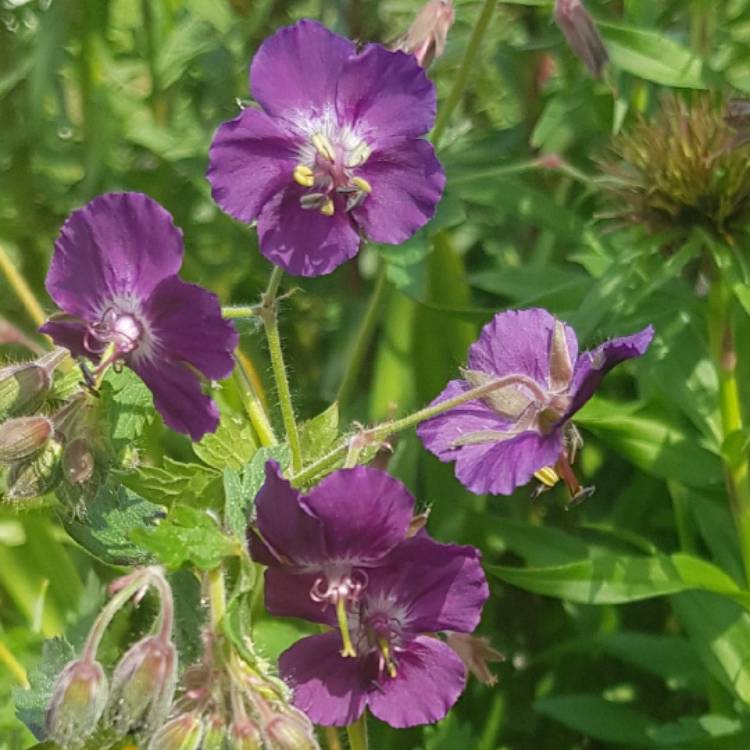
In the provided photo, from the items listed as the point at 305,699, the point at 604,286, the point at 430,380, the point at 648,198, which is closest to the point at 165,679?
the point at 305,699

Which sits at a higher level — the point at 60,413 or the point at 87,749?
the point at 60,413

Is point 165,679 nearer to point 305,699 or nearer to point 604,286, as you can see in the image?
point 305,699

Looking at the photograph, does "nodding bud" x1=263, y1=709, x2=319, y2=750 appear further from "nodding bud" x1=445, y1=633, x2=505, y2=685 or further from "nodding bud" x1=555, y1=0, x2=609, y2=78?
"nodding bud" x1=555, y1=0, x2=609, y2=78

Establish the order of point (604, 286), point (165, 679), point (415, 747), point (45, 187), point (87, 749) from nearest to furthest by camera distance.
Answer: point (165, 679), point (87, 749), point (604, 286), point (415, 747), point (45, 187)

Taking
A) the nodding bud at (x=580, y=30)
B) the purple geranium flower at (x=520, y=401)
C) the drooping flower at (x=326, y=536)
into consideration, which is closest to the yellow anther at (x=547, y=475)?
the purple geranium flower at (x=520, y=401)

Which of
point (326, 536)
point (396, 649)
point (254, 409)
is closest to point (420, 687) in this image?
point (396, 649)

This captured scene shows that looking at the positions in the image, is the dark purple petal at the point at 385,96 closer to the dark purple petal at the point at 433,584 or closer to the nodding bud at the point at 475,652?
the dark purple petal at the point at 433,584

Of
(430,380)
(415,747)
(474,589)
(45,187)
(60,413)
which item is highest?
(60,413)

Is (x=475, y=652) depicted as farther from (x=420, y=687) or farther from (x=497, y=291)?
(x=497, y=291)
